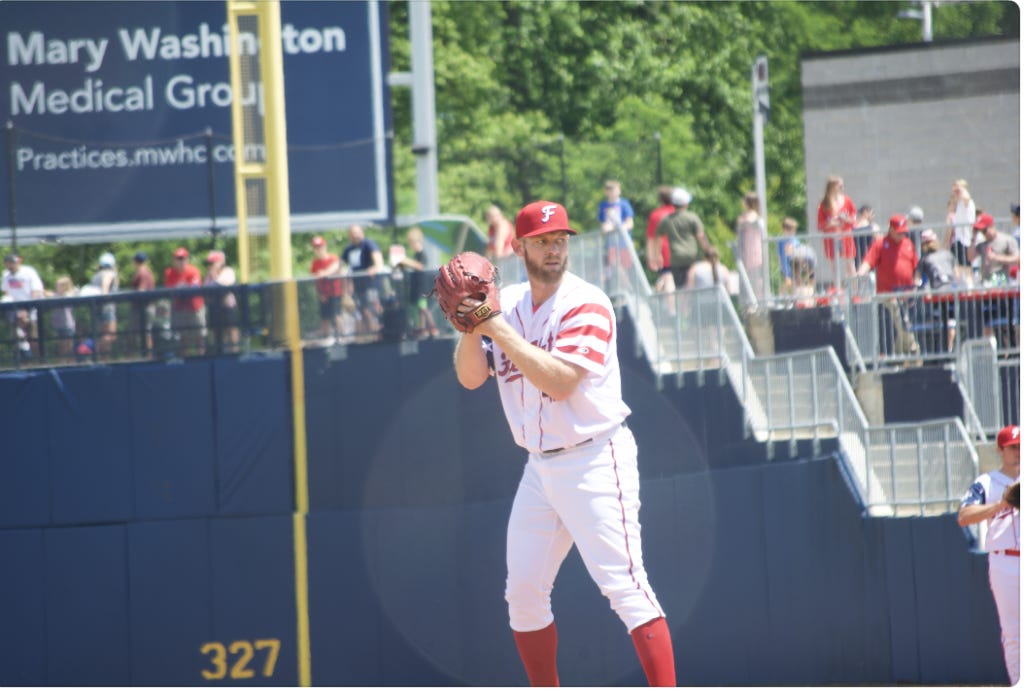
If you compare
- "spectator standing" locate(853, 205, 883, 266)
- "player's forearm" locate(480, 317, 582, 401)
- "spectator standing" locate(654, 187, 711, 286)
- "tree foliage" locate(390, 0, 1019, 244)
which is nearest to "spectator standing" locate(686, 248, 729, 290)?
"spectator standing" locate(654, 187, 711, 286)

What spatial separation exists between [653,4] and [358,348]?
23.0 metres

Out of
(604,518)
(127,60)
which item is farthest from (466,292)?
(127,60)

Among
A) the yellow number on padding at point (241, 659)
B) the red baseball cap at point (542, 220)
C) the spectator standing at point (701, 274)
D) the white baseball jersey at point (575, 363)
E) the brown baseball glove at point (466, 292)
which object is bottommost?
the yellow number on padding at point (241, 659)

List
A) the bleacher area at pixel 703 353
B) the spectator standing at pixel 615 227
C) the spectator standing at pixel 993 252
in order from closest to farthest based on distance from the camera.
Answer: the bleacher area at pixel 703 353, the spectator standing at pixel 615 227, the spectator standing at pixel 993 252

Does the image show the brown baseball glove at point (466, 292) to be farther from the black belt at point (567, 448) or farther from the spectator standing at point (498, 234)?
the spectator standing at point (498, 234)

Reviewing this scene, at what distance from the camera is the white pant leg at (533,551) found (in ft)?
18.2

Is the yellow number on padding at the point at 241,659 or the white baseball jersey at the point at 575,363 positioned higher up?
the white baseball jersey at the point at 575,363

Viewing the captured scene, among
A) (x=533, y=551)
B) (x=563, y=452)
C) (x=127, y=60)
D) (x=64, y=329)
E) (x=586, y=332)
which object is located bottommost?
(x=533, y=551)

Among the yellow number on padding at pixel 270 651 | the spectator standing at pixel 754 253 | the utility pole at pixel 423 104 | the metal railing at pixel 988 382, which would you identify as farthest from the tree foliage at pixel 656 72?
the yellow number on padding at pixel 270 651

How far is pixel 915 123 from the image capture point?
15.9 m

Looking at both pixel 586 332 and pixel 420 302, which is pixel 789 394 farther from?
pixel 586 332

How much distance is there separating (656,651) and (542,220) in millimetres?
1665

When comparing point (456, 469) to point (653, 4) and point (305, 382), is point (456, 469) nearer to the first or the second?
point (305, 382)

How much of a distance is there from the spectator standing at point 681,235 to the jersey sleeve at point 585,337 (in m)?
6.45
